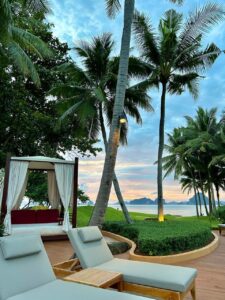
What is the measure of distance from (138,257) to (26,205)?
9147 millimetres

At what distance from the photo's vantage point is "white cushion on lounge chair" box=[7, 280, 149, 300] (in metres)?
2.51

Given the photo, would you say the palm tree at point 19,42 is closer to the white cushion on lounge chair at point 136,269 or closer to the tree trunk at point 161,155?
the tree trunk at point 161,155

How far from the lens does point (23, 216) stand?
871 cm

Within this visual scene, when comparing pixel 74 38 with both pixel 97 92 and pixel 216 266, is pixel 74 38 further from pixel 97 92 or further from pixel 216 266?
pixel 216 266

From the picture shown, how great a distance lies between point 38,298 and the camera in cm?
250

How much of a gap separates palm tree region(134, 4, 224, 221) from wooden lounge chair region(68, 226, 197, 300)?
638 centimetres

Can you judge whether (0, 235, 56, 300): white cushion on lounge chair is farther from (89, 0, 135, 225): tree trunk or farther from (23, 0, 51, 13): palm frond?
(23, 0, 51, 13): palm frond

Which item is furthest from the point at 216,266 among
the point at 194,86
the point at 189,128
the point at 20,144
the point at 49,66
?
the point at 189,128

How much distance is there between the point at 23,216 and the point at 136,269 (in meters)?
6.08

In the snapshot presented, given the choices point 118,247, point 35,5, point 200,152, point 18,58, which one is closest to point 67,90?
point 18,58

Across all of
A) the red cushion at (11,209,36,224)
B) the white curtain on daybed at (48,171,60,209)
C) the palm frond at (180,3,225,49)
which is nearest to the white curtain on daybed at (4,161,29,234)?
the red cushion at (11,209,36,224)

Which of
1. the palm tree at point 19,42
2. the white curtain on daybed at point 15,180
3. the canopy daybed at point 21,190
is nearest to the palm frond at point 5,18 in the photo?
the palm tree at point 19,42

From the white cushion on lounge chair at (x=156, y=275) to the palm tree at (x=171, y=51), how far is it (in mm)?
6625

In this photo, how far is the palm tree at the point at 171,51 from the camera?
10219 millimetres
